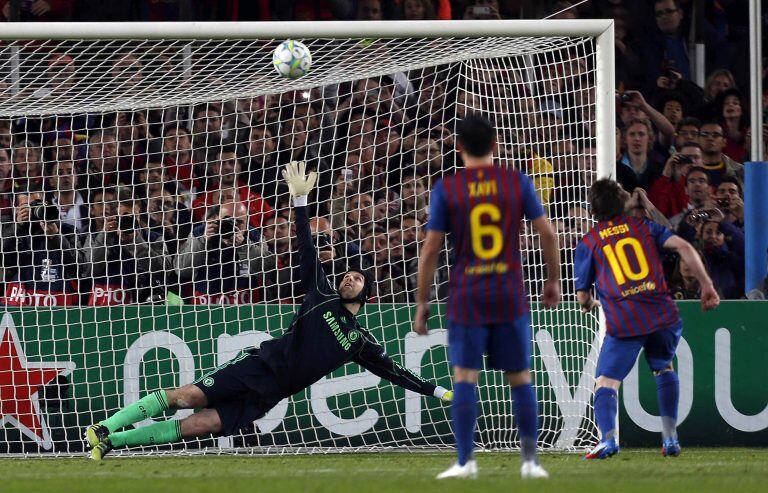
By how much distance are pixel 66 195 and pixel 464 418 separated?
5.54 m

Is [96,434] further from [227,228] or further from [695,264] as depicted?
[695,264]

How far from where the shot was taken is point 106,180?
10711 mm

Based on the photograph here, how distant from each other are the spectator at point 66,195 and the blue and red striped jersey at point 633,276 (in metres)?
4.52

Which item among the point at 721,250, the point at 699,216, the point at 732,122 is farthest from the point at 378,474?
the point at 732,122

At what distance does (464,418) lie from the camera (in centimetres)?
617

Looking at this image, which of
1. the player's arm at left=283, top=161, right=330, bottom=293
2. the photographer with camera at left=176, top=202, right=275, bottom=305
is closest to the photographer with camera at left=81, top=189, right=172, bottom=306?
the photographer with camera at left=176, top=202, right=275, bottom=305

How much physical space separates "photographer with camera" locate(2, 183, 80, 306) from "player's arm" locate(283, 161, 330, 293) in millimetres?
2393

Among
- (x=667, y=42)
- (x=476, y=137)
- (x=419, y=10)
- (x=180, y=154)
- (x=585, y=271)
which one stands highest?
(x=419, y=10)

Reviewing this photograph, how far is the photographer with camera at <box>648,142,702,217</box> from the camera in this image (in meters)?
12.2

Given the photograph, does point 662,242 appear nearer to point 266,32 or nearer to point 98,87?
point 266,32

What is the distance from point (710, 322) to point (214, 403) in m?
4.11

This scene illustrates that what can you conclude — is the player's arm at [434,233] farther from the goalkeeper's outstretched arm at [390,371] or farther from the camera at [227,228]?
the camera at [227,228]

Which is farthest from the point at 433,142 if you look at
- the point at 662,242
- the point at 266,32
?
the point at 662,242

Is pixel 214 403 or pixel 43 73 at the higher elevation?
pixel 43 73
